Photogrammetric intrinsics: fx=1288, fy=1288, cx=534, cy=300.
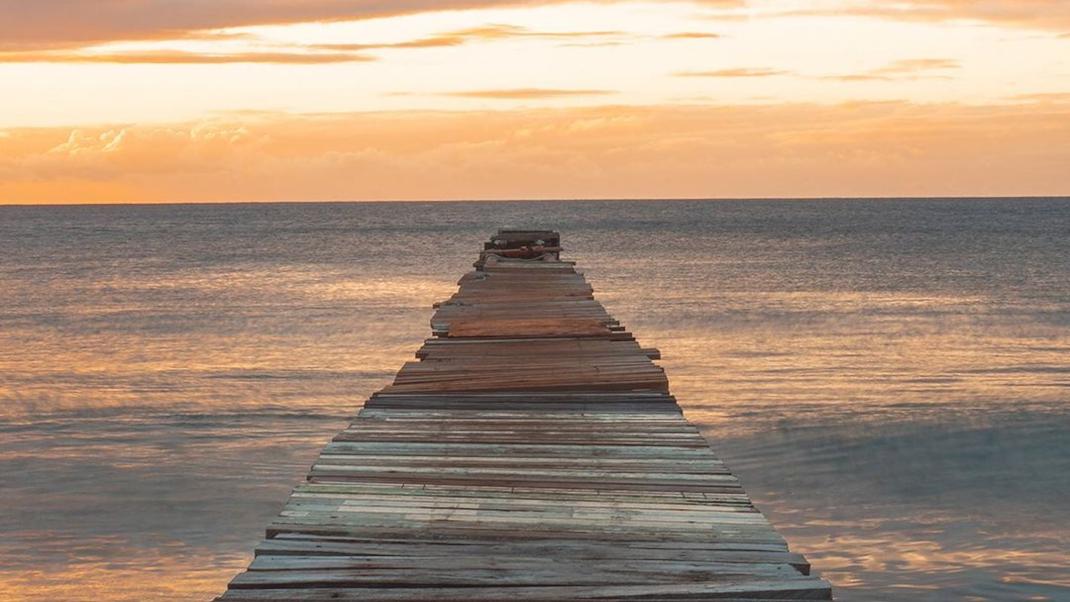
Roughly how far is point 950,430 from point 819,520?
19.5 feet

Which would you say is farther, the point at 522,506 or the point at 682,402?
the point at 682,402

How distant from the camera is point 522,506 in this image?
8.08 meters

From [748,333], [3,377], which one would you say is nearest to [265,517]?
[3,377]

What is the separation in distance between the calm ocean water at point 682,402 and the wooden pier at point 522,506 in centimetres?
320

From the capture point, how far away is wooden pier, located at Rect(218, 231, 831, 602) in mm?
6551

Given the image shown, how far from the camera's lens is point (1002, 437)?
1988 cm

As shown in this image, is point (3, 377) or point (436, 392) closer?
point (436, 392)

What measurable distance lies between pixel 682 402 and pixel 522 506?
1565 cm

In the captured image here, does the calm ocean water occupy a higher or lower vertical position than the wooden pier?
lower

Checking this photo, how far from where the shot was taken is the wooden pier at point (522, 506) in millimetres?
6551

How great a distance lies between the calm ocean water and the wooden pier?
3201 mm

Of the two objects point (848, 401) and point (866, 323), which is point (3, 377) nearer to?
point (848, 401)

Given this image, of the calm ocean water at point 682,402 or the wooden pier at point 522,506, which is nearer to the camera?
the wooden pier at point 522,506

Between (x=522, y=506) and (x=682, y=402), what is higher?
(x=522, y=506)
